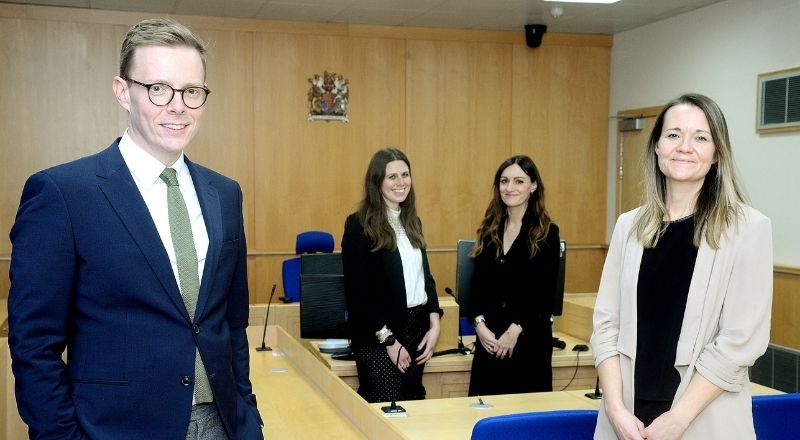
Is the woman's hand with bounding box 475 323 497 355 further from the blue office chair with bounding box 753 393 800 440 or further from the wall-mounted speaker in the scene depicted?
the wall-mounted speaker

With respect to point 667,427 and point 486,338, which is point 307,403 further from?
point 667,427

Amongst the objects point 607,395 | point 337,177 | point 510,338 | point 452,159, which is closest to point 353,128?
point 337,177

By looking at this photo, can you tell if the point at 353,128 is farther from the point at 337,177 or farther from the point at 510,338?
the point at 510,338

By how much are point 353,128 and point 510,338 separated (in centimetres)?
467

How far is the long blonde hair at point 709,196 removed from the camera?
192cm

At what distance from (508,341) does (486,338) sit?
102mm

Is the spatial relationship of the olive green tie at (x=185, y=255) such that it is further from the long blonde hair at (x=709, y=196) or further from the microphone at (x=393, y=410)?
the microphone at (x=393, y=410)

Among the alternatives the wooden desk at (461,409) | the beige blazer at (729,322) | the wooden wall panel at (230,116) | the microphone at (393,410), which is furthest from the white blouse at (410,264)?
the wooden wall panel at (230,116)

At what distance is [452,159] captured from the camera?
27.1 ft

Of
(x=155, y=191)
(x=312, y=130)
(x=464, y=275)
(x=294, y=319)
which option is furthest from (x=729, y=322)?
(x=312, y=130)

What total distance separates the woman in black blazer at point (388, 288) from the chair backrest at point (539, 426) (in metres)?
1.45

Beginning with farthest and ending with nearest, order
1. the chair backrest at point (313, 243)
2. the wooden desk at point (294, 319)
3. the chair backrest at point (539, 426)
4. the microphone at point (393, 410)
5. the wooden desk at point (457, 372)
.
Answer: the chair backrest at point (313, 243) → the wooden desk at point (294, 319) → the wooden desk at point (457, 372) → the microphone at point (393, 410) → the chair backrest at point (539, 426)

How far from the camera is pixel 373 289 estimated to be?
3.60 meters

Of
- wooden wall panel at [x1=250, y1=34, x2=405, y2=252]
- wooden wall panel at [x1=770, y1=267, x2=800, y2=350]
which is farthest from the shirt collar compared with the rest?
wooden wall panel at [x1=250, y1=34, x2=405, y2=252]
